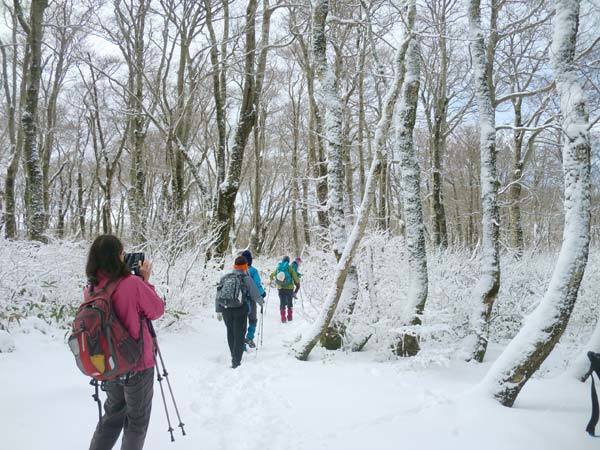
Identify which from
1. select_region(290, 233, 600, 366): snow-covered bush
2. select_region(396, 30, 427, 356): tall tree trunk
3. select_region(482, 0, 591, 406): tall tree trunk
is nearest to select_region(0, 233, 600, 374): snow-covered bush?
select_region(290, 233, 600, 366): snow-covered bush

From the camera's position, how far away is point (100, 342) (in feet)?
8.29

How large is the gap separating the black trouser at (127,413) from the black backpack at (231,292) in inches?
125

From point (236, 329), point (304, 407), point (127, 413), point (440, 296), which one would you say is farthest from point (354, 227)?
point (127, 413)

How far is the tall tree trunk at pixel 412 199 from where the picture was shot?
6.28 meters

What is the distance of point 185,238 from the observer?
8.61m

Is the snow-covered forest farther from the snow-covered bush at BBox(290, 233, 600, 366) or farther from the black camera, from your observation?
the black camera

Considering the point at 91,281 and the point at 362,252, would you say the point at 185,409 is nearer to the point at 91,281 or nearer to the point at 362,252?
the point at 91,281

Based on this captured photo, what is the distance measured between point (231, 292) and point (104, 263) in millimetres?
3455

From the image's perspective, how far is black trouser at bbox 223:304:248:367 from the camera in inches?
239

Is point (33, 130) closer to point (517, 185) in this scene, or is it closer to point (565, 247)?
point (565, 247)

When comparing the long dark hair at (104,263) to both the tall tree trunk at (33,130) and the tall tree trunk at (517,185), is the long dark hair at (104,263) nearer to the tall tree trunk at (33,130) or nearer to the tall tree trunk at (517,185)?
the tall tree trunk at (33,130)

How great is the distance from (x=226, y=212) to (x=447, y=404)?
673 cm

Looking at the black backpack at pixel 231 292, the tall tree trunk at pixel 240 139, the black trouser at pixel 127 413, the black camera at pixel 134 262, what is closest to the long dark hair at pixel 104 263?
the black camera at pixel 134 262

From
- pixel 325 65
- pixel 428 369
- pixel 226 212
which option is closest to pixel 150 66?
pixel 226 212
